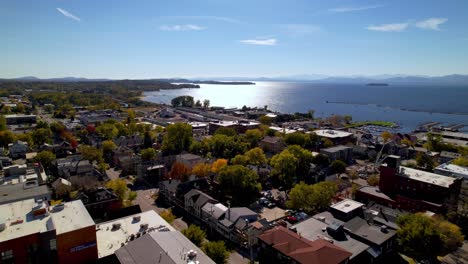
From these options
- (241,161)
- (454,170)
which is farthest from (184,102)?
Result: (454,170)

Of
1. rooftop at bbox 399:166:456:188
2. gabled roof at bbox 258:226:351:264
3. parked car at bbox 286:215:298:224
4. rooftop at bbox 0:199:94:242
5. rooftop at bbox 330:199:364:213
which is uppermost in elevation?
rooftop at bbox 0:199:94:242

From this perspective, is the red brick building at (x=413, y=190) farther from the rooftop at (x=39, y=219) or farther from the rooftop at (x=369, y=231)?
the rooftop at (x=39, y=219)

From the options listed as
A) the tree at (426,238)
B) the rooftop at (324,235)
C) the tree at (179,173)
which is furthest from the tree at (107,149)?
the tree at (426,238)

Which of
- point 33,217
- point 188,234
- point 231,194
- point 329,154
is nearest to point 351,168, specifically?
point 329,154

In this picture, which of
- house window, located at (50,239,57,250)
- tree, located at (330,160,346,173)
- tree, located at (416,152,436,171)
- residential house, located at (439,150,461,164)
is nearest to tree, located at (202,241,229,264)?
house window, located at (50,239,57,250)

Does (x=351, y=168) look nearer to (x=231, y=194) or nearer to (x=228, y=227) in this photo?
(x=231, y=194)

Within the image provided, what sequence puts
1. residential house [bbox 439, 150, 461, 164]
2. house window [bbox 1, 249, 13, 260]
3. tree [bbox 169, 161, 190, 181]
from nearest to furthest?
1. house window [bbox 1, 249, 13, 260]
2. tree [bbox 169, 161, 190, 181]
3. residential house [bbox 439, 150, 461, 164]

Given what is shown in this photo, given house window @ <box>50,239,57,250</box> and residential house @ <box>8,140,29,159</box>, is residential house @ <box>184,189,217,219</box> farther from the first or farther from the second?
residential house @ <box>8,140,29,159</box>
